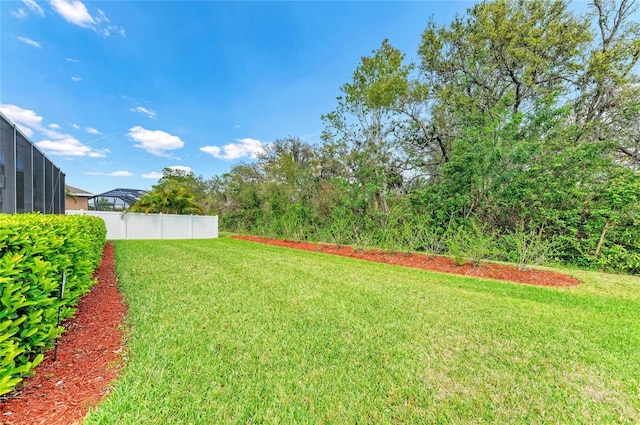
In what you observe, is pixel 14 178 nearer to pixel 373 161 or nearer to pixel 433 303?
pixel 433 303

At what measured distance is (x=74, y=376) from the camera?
1.88 meters

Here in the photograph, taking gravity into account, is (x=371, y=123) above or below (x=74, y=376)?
above

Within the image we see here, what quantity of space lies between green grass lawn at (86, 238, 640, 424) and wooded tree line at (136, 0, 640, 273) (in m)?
3.50

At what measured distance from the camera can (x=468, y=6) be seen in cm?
1048

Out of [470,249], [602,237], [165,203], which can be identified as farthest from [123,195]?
[602,237]

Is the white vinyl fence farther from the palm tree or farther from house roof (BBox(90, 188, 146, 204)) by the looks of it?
house roof (BBox(90, 188, 146, 204))

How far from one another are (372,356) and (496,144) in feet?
23.8

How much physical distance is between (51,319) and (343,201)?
29.8 feet

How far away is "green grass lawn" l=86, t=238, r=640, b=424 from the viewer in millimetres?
1627

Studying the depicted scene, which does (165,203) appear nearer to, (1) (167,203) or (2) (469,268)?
(1) (167,203)

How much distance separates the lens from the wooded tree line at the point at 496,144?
6.94m

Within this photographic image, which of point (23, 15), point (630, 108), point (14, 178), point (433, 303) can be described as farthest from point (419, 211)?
point (23, 15)

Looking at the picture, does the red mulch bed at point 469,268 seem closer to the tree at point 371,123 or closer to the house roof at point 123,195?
the tree at point 371,123

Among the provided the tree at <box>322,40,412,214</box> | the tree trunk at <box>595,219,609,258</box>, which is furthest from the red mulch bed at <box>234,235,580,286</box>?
the tree at <box>322,40,412,214</box>
